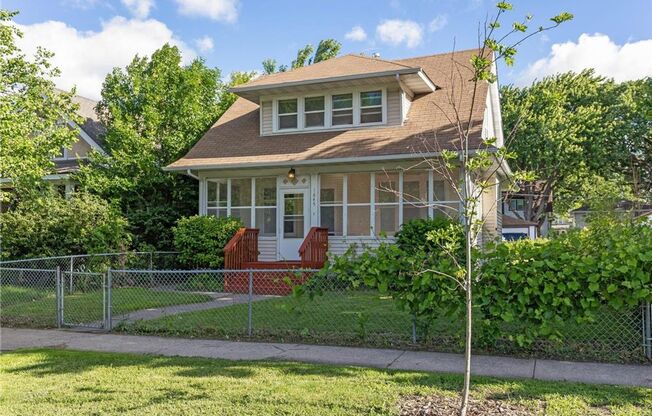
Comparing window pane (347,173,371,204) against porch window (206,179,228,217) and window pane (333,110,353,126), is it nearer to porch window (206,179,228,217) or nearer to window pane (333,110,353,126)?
window pane (333,110,353,126)

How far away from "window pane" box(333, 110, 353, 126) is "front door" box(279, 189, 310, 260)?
7.87 feet

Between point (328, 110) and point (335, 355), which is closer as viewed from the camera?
point (335, 355)

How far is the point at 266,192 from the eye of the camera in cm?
1550

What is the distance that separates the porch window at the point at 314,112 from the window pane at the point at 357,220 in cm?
305

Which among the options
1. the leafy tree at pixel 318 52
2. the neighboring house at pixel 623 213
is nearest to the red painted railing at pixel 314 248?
the neighboring house at pixel 623 213

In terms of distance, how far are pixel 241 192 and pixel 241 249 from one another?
250 centimetres

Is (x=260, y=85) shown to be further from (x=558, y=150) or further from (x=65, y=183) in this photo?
(x=558, y=150)

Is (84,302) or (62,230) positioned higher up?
(62,230)

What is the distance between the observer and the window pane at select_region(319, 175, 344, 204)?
583 inches

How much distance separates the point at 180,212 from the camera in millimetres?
17406

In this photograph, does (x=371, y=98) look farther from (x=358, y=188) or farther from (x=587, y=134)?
(x=587, y=134)

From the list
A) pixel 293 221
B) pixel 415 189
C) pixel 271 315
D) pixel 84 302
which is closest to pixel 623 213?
pixel 415 189

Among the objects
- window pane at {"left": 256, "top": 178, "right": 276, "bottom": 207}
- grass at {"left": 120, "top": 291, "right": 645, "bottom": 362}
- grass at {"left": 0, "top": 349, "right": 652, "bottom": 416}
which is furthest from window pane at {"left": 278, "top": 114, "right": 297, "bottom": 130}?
grass at {"left": 0, "top": 349, "right": 652, "bottom": 416}

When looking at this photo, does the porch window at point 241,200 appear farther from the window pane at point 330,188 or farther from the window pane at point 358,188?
the window pane at point 358,188
